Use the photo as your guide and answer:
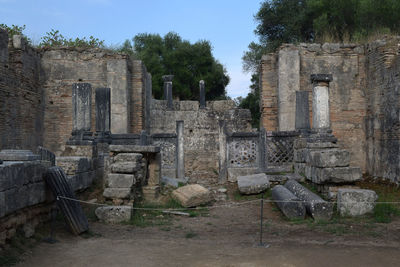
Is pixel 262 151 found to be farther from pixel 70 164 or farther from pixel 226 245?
pixel 226 245

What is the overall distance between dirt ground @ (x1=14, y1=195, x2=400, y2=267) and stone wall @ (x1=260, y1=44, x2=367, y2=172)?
277 inches

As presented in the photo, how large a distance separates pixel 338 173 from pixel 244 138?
3.62 meters

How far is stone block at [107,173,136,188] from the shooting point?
7250mm

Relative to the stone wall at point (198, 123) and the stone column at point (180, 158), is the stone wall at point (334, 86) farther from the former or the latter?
the stone wall at point (198, 123)

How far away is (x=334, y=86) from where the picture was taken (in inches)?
535

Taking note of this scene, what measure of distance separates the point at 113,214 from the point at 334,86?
10.00 m

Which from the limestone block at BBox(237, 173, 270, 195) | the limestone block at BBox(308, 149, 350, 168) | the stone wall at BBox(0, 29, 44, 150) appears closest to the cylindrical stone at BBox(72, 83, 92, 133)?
the stone wall at BBox(0, 29, 44, 150)

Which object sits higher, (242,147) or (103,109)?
(103,109)

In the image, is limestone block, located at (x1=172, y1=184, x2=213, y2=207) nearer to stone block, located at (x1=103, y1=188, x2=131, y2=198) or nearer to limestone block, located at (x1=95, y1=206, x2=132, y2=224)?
stone block, located at (x1=103, y1=188, x2=131, y2=198)

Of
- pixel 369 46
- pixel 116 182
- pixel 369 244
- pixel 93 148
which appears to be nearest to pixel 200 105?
pixel 369 46

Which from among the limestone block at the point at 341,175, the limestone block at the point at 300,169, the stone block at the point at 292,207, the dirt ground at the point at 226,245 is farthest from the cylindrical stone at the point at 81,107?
the limestone block at the point at 341,175

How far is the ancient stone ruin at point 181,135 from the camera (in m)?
6.96

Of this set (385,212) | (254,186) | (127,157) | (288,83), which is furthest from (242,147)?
(385,212)

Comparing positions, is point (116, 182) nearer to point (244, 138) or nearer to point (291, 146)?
point (244, 138)
